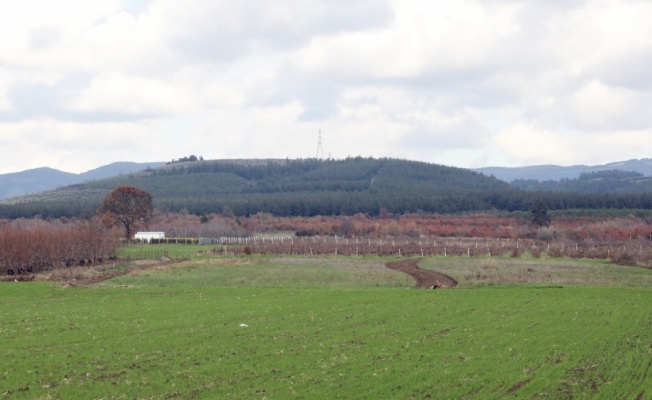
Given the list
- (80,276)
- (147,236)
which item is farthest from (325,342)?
(147,236)

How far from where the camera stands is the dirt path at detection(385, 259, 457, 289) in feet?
162

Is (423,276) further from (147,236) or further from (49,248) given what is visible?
(147,236)

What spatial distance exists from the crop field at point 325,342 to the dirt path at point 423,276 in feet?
6.29

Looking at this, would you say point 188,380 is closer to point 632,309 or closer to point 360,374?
point 360,374

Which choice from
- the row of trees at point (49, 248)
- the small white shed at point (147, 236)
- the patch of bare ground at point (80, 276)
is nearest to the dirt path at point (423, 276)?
the patch of bare ground at point (80, 276)

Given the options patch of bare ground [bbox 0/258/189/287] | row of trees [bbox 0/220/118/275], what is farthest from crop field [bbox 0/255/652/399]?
row of trees [bbox 0/220/118/275]

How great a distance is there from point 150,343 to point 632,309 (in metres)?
20.6

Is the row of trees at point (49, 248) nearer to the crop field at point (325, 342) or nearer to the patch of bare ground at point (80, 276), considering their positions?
the patch of bare ground at point (80, 276)

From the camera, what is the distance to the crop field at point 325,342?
749 inches

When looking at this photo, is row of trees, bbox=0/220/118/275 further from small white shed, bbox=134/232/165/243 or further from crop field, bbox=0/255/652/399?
small white shed, bbox=134/232/165/243

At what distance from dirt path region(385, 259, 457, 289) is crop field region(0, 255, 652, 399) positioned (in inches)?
75.5

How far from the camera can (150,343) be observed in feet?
81.9

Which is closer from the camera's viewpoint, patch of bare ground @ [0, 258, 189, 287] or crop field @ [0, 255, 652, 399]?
crop field @ [0, 255, 652, 399]

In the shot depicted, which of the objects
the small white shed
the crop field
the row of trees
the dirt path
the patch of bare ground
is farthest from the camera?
the small white shed
